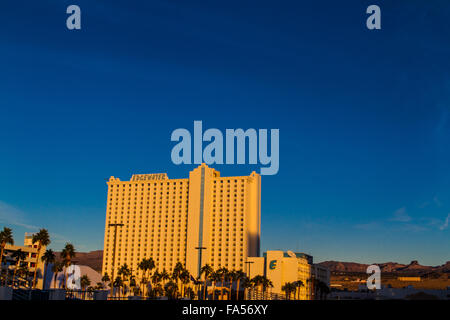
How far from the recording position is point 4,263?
511 feet

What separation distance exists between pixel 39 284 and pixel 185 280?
55828mm
